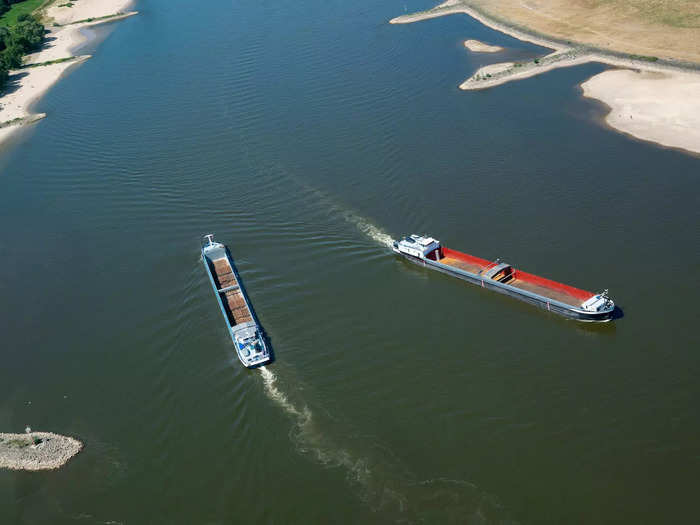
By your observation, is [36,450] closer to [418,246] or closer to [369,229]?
[418,246]

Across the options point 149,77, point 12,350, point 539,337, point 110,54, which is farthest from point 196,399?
point 110,54

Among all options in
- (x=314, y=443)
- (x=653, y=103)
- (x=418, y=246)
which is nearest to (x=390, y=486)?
(x=314, y=443)

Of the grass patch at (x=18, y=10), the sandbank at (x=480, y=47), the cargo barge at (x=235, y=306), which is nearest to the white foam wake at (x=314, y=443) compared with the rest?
the cargo barge at (x=235, y=306)

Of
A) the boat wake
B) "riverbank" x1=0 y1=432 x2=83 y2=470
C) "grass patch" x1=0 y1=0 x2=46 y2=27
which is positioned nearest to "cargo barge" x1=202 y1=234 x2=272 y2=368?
the boat wake

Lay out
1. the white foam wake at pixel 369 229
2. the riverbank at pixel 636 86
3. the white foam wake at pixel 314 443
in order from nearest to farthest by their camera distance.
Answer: the white foam wake at pixel 314 443 → the white foam wake at pixel 369 229 → the riverbank at pixel 636 86

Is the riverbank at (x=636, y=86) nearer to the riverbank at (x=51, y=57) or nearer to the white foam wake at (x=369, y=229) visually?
the white foam wake at (x=369, y=229)

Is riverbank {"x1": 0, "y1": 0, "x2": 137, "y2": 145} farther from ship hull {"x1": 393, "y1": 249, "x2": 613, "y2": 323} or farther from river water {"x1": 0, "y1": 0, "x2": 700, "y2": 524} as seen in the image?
ship hull {"x1": 393, "y1": 249, "x2": 613, "y2": 323}
